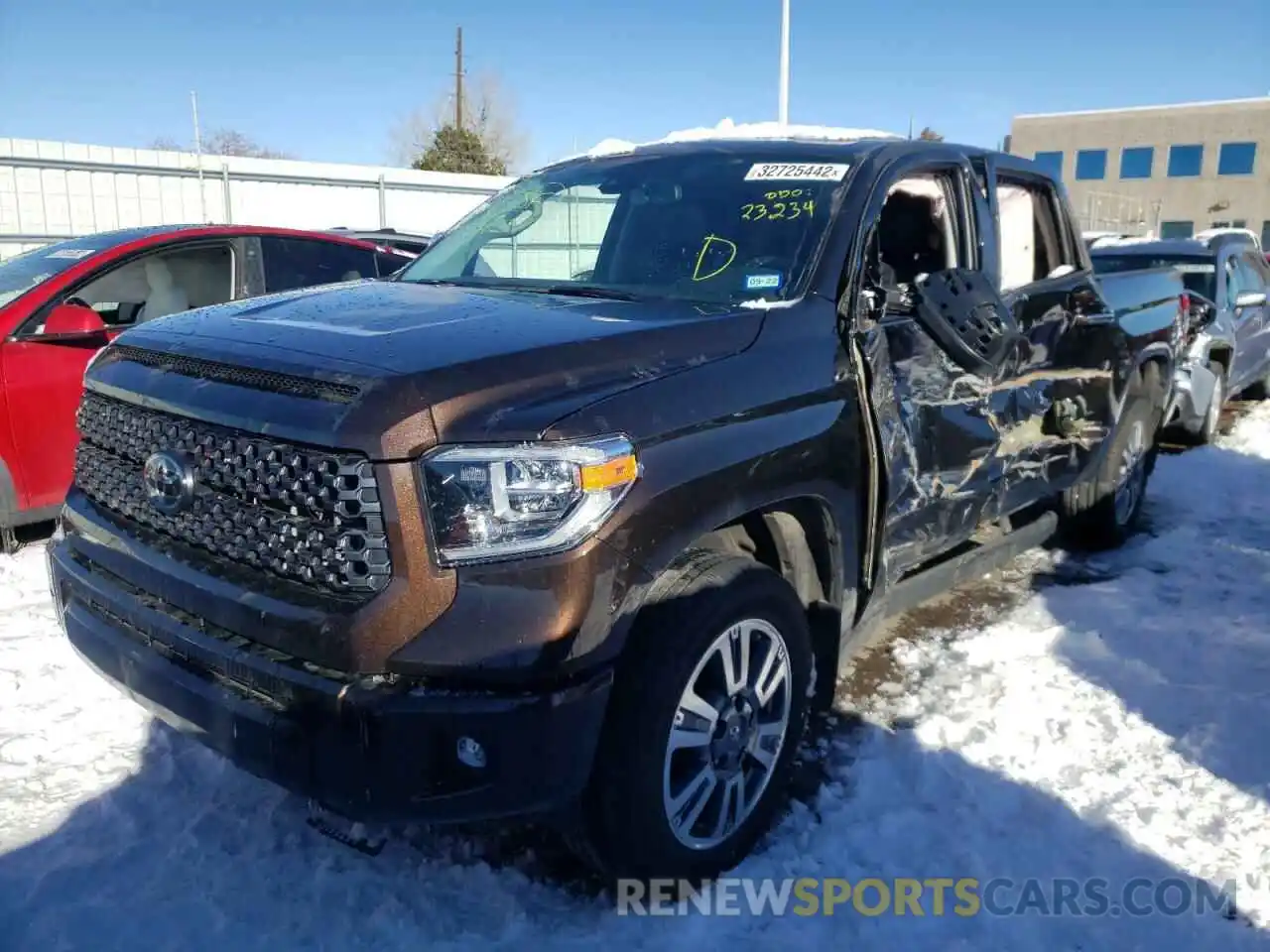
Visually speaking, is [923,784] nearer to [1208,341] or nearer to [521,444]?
[521,444]

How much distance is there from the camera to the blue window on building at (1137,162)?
168ft

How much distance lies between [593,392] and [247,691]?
1.08 metres

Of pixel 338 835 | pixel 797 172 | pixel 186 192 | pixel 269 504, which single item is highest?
pixel 186 192

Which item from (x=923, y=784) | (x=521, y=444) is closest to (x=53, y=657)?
(x=521, y=444)

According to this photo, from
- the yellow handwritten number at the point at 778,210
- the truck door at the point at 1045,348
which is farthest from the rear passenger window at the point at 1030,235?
the yellow handwritten number at the point at 778,210

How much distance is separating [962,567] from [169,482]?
3.08 m

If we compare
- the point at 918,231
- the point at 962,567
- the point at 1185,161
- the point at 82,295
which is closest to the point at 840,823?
the point at 962,567

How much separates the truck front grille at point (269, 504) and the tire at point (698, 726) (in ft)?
2.29

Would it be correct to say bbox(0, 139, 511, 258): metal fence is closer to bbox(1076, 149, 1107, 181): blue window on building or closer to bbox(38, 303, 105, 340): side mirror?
bbox(38, 303, 105, 340): side mirror

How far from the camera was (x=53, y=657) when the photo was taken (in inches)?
159

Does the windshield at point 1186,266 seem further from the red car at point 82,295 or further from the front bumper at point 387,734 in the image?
the front bumper at point 387,734

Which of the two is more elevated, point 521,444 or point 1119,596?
point 521,444

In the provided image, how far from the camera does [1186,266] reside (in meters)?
9.47

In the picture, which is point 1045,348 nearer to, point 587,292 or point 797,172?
point 797,172
